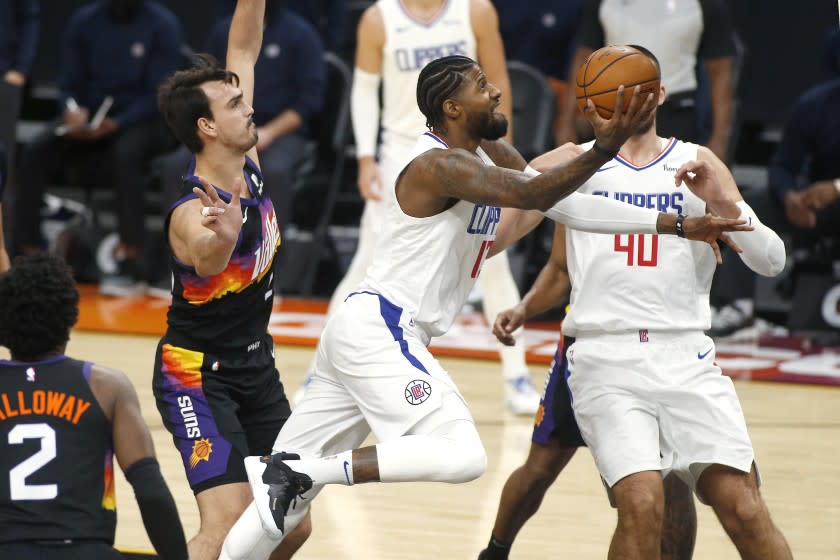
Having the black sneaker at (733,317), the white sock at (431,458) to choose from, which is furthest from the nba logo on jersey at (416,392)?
the black sneaker at (733,317)

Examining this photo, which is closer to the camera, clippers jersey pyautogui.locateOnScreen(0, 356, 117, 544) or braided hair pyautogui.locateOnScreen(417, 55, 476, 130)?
clippers jersey pyautogui.locateOnScreen(0, 356, 117, 544)

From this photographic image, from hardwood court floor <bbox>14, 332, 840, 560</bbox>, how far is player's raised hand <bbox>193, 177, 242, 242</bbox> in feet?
4.73

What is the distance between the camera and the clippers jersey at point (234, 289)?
450 cm

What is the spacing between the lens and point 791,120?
30.0 feet

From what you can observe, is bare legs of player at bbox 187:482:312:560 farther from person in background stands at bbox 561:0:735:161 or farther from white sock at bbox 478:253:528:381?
person in background stands at bbox 561:0:735:161

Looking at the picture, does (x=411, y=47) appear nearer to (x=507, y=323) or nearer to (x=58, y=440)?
(x=507, y=323)

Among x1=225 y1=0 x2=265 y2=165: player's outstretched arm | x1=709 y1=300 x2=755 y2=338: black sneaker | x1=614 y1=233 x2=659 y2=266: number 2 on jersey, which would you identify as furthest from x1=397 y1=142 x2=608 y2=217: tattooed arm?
x1=709 y1=300 x2=755 y2=338: black sneaker

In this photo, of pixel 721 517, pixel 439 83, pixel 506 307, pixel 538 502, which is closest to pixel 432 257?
pixel 439 83

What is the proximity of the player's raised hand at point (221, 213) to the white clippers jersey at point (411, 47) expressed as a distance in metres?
3.12

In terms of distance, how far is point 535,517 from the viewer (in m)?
5.68

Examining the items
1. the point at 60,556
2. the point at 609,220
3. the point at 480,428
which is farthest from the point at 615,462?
the point at 480,428

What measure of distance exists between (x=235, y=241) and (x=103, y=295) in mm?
6755

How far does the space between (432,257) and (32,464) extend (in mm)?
1381

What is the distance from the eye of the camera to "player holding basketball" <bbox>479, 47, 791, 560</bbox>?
4.27m
